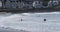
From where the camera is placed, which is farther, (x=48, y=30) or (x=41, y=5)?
(x=41, y=5)

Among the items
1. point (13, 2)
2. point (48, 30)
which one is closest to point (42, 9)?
point (13, 2)

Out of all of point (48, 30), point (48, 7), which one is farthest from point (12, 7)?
point (48, 30)

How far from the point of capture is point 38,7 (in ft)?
95.2

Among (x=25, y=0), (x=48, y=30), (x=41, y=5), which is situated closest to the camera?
(x=48, y=30)

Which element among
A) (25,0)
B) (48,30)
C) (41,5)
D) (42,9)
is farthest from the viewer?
(25,0)

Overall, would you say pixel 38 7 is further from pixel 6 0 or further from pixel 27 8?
pixel 6 0

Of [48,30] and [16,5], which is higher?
[48,30]

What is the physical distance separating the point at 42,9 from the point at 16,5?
13.4 ft

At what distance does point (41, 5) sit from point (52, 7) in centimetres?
183

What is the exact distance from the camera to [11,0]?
3144 cm

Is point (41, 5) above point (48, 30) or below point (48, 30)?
below

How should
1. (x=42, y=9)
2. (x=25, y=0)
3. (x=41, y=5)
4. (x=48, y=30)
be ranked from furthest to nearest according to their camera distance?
1. (x=25, y=0)
2. (x=41, y=5)
3. (x=42, y=9)
4. (x=48, y=30)

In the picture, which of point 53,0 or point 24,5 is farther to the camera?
A: point 53,0

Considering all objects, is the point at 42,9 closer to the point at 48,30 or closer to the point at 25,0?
the point at 25,0
